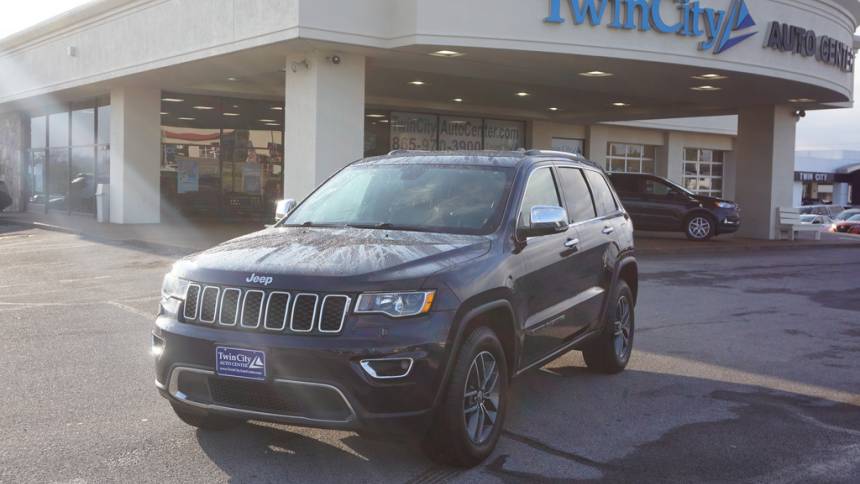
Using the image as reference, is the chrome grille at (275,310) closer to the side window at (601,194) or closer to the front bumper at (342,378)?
the front bumper at (342,378)

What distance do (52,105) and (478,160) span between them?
2690 centimetres

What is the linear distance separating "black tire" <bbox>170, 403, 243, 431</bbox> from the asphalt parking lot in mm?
65

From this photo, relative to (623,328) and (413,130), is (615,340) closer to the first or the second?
(623,328)

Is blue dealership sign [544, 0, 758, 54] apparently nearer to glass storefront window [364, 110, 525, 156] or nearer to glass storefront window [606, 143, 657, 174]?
glass storefront window [364, 110, 525, 156]

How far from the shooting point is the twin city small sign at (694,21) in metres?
16.8

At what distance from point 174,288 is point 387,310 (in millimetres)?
1350

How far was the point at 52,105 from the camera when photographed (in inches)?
1159

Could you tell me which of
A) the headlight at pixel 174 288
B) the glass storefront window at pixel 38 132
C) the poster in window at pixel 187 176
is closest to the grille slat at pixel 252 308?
the headlight at pixel 174 288

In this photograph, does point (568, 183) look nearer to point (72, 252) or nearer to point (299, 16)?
point (299, 16)

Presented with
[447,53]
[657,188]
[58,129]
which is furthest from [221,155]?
[657,188]

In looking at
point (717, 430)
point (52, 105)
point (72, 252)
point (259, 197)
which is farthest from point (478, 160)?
point (52, 105)

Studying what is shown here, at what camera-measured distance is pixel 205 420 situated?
535 centimetres

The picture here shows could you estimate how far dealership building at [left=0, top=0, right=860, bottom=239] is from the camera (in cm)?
1670

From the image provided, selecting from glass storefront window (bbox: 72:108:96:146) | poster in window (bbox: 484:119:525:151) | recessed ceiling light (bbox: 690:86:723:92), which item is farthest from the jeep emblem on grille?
poster in window (bbox: 484:119:525:151)
